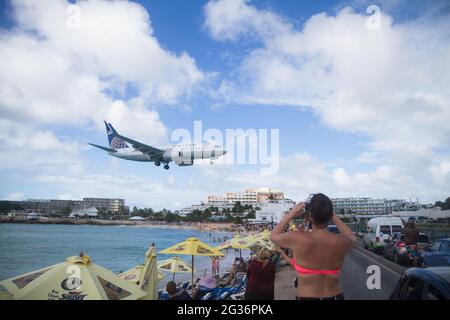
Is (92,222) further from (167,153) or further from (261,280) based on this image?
(261,280)

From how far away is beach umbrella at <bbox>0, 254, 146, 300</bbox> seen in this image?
182 inches

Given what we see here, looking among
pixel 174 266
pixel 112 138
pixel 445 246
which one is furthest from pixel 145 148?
pixel 445 246

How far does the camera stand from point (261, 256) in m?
5.70

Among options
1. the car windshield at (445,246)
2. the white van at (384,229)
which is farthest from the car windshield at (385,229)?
the car windshield at (445,246)

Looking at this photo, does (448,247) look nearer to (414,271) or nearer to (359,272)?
(359,272)

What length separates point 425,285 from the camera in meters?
3.95

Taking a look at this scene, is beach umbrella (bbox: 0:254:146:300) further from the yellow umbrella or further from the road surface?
the road surface

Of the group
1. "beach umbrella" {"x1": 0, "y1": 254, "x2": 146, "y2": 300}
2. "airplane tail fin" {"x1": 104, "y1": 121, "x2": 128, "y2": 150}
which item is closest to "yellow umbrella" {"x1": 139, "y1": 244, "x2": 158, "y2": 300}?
"beach umbrella" {"x1": 0, "y1": 254, "x2": 146, "y2": 300}

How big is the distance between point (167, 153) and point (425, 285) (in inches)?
1384

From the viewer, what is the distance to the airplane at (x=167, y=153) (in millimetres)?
34938

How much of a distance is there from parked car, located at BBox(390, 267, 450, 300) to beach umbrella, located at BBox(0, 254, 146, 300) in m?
3.69

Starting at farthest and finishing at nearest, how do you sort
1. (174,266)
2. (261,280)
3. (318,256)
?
(174,266)
(261,280)
(318,256)

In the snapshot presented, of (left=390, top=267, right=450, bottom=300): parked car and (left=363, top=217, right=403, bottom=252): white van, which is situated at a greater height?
(left=390, top=267, right=450, bottom=300): parked car
